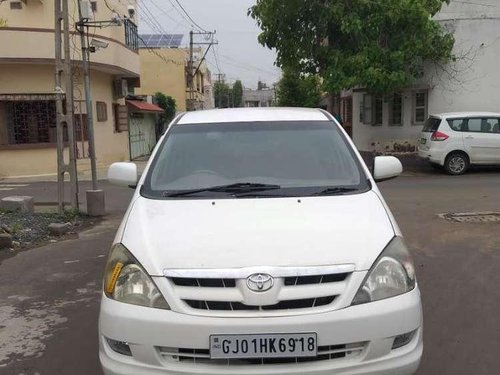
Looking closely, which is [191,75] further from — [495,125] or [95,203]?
[95,203]

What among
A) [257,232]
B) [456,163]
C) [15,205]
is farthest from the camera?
[456,163]

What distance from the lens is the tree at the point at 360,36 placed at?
15.7 meters

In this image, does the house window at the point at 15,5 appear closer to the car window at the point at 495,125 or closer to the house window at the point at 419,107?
the house window at the point at 419,107

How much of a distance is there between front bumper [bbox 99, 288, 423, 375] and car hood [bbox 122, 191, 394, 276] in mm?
246

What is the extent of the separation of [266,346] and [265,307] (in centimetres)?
18

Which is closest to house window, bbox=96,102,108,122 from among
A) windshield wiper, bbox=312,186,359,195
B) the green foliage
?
the green foliage

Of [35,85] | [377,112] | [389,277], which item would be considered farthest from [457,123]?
[389,277]

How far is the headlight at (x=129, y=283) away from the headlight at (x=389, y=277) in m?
1.00

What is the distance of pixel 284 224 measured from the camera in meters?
3.18

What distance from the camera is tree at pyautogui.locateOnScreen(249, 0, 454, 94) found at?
15719 mm

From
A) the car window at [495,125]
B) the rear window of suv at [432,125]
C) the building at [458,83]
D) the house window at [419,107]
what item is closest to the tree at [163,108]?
the building at [458,83]

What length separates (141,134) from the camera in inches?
1085

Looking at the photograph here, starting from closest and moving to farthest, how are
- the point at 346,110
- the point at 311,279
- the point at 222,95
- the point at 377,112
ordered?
the point at 311,279
the point at 377,112
the point at 346,110
the point at 222,95

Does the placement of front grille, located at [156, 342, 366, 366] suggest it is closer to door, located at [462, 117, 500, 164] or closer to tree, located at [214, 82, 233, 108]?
door, located at [462, 117, 500, 164]
